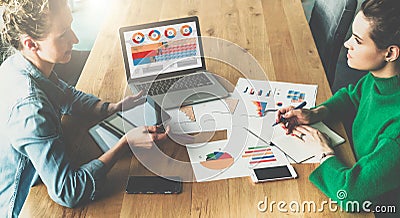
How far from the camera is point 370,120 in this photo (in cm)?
150

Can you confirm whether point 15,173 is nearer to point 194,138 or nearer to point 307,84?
point 194,138

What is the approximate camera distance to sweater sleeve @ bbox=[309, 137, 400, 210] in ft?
4.21

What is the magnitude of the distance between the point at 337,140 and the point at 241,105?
0.33m

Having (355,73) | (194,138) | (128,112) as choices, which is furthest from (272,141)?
(355,73)

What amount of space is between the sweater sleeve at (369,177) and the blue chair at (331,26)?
2.43ft

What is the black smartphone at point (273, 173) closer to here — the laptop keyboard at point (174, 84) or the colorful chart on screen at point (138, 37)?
the laptop keyboard at point (174, 84)

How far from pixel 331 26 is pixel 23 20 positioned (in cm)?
119

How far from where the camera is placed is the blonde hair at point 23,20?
1508 millimetres

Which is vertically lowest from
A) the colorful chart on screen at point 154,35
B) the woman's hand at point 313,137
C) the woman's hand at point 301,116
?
the woman's hand at point 313,137

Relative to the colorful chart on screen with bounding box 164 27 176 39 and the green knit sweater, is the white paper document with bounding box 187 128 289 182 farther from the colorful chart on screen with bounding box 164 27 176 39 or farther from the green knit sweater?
the colorful chart on screen with bounding box 164 27 176 39

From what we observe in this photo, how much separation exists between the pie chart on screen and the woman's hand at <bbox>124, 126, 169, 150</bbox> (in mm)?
156

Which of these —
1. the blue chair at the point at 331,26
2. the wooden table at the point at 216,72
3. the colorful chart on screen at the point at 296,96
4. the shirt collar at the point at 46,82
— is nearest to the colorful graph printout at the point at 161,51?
the wooden table at the point at 216,72

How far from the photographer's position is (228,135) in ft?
5.02

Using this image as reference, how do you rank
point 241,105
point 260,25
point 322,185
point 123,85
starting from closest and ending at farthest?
point 322,185, point 241,105, point 123,85, point 260,25
